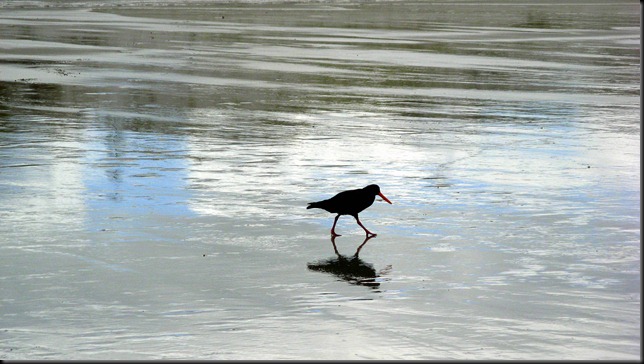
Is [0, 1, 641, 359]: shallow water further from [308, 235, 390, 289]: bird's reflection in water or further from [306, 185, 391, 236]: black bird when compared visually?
[306, 185, 391, 236]: black bird

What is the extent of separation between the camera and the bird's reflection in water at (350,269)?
28.3 feet

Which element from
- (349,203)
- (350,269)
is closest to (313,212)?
(349,203)

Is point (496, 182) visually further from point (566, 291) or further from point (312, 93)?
point (312, 93)

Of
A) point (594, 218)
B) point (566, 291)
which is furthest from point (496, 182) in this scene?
point (566, 291)

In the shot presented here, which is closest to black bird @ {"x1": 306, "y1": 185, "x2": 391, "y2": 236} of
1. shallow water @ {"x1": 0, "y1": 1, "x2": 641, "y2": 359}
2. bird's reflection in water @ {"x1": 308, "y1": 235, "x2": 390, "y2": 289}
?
shallow water @ {"x1": 0, "y1": 1, "x2": 641, "y2": 359}

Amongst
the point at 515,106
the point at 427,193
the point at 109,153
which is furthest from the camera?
the point at 515,106

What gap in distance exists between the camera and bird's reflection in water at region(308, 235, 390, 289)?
8641 millimetres

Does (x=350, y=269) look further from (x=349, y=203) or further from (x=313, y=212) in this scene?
(x=313, y=212)

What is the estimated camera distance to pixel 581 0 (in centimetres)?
6944

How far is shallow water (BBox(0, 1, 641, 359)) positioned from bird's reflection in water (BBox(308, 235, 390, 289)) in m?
0.03

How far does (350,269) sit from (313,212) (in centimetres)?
226

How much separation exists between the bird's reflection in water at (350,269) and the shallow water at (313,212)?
0.03 m

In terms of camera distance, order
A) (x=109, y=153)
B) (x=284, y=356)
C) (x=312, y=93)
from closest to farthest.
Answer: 1. (x=284, y=356)
2. (x=109, y=153)
3. (x=312, y=93)

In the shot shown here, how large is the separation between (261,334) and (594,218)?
4728mm
